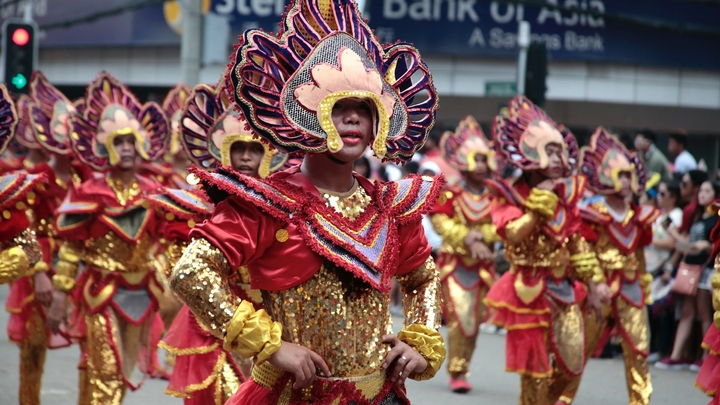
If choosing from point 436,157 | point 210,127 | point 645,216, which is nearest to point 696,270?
point 645,216

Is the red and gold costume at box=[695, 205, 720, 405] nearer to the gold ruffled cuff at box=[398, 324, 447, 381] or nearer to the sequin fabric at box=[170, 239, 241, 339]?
the gold ruffled cuff at box=[398, 324, 447, 381]

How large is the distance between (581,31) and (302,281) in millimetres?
20017

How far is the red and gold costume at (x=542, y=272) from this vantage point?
303 inches

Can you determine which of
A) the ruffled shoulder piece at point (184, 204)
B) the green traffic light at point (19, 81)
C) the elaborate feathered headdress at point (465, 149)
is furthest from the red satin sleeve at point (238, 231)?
the green traffic light at point (19, 81)

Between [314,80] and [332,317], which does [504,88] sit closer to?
[314,80]

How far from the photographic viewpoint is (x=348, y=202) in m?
3.84

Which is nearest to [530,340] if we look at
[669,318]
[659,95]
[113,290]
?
[113,290]

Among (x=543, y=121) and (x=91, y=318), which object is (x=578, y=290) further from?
(x=91, y=318)

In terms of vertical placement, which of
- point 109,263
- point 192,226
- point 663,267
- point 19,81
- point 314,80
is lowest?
point 663,267

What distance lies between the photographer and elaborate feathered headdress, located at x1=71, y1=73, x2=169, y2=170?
759 cm

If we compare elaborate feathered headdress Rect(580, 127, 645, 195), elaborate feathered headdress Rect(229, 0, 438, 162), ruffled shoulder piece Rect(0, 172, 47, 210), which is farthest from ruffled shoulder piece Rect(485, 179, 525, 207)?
elaborate feathered headdress Rect(229, 0, 438, 162)

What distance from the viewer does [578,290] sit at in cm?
840

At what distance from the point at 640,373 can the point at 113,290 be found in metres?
3.84

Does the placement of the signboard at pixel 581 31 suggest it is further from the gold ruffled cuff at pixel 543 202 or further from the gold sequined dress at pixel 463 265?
the gold ruffled cuff at pixel 543 202
